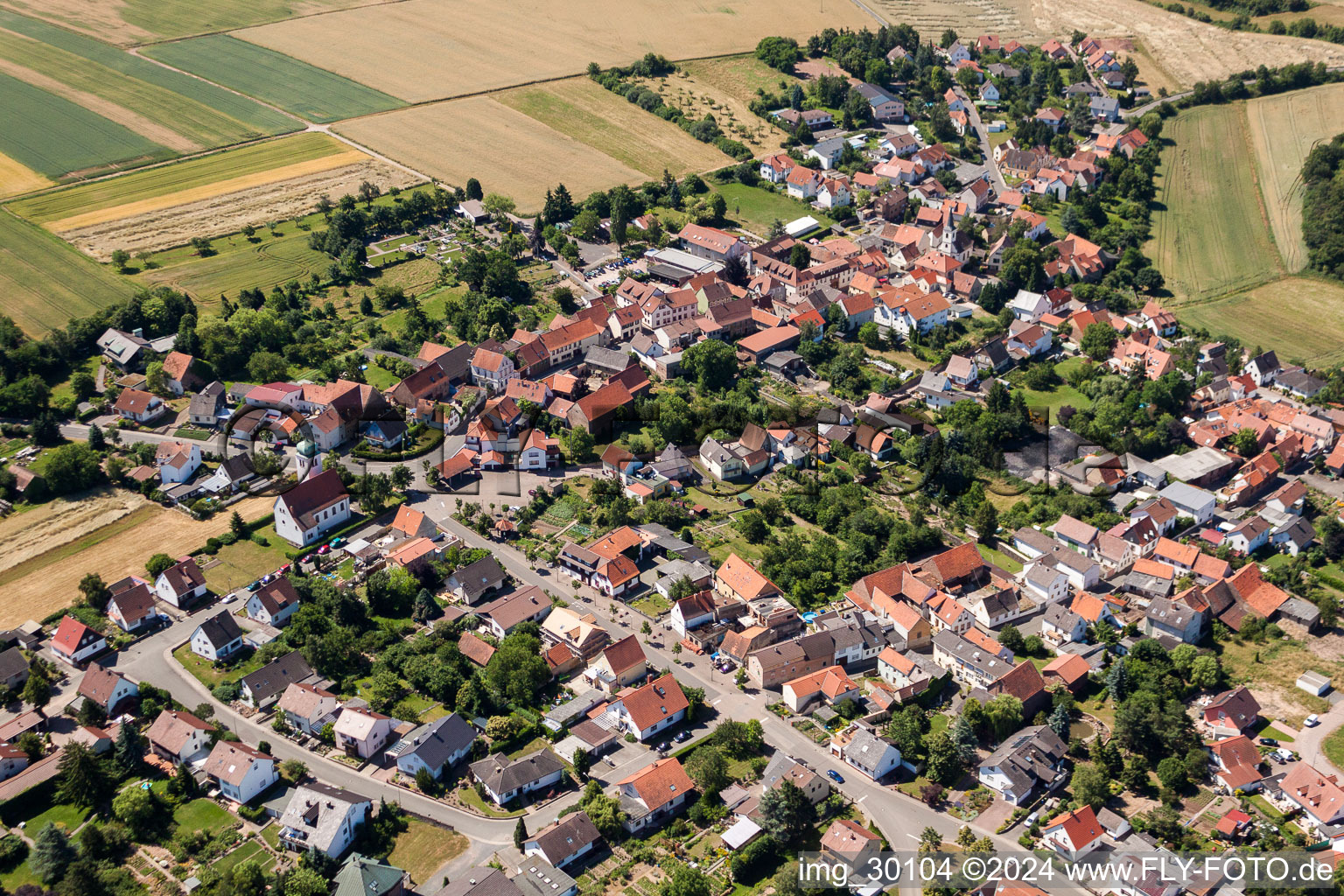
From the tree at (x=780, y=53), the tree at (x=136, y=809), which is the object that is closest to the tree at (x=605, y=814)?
the tree at (x=136, y=809)

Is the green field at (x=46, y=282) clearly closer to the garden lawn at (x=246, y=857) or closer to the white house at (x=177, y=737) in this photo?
the white house at (x=177, y=737)

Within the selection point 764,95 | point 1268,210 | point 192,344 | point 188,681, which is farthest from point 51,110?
point 1268,210

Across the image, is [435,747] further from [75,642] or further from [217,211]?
[217,211]

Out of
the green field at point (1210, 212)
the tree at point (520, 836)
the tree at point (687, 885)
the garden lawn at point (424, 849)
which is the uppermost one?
the green field at point (1210, 212)

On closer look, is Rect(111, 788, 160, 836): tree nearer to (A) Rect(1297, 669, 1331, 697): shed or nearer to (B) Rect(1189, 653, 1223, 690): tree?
(B) Rect(1189, 653, 1223, 690): tree

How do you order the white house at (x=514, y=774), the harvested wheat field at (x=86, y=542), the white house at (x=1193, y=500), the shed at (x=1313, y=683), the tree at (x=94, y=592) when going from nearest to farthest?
1. the white house at (x=514, y=774)
2. the shed at (x=1313, y=683)
3. the tree at (x=94, y=592)
4. the harvested wheat field at (x=86, y=542)
5. the white house at (x=1193, y=500)

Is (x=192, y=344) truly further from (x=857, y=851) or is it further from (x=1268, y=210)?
(x=1268, y=210)
